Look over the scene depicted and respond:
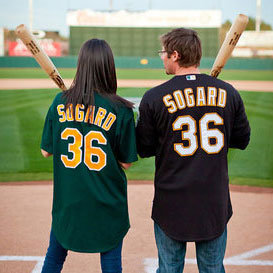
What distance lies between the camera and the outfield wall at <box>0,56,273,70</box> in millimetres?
37787

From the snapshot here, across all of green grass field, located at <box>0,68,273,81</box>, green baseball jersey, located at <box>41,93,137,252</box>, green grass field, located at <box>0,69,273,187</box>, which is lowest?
green grass field, located at <box>0,68,273,81</box>

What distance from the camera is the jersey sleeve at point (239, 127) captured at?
82.9 inches

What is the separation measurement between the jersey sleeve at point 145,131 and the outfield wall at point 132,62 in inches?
1423

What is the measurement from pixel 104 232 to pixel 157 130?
2.00 ft

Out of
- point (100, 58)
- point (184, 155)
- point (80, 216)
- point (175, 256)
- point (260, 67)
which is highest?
point (100, 58)

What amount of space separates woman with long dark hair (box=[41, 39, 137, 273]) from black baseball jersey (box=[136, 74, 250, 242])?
163 millimetres

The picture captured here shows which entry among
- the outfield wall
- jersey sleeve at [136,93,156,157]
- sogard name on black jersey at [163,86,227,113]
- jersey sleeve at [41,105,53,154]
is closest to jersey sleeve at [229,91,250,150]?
sogard name on black jersey at [163,86,227,113]

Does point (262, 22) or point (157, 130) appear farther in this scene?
point (262, 22)

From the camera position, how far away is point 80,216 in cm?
214

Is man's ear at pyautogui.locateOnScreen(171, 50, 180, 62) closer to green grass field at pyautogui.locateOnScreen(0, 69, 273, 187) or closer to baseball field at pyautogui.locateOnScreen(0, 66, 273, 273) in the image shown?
baseball field at pyautogui.locateOnScreen(0, 66, 273, 273)

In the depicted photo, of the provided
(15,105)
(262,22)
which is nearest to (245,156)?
(15,105)

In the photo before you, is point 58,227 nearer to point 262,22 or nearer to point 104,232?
point 104,232

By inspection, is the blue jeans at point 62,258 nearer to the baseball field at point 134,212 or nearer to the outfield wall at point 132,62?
the baseball field at point 134,212

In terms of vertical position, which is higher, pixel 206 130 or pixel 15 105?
pixel 206 130
